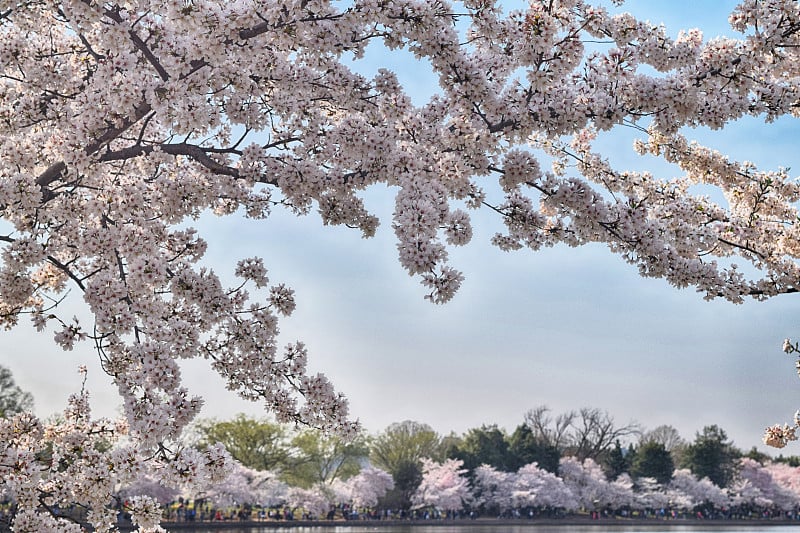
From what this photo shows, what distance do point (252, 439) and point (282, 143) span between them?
5881 centimetres

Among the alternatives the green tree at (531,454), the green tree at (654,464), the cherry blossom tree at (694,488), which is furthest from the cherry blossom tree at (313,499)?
the cherry blossom tree at (694,488)

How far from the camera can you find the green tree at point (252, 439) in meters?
61.8

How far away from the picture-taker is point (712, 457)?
245 ft

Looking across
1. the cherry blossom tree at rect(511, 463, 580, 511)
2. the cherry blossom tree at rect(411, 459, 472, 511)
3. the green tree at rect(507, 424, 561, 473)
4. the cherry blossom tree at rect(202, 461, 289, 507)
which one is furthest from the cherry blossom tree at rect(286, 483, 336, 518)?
the green tree at rect(507, 424, 561, 473)

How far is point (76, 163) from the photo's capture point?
6625 mm

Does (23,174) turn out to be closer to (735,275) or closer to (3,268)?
(3,268)

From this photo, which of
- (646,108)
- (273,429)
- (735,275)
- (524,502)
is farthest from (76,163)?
(524,502)

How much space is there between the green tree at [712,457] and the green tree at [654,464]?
391cm

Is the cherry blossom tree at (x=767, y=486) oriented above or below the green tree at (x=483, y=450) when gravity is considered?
below

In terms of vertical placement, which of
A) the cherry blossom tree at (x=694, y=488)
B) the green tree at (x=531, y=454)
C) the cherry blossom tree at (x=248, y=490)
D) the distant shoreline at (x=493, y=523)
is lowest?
the distant shoreline at (x=493, y=523)

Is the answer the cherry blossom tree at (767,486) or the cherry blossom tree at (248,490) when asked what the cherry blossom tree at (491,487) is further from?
the cherry blossom tree at (767,486)

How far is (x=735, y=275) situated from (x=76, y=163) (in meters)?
7.18

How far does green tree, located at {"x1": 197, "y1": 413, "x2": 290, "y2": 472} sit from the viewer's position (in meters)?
61.8

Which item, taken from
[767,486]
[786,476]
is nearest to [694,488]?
[767,486]
